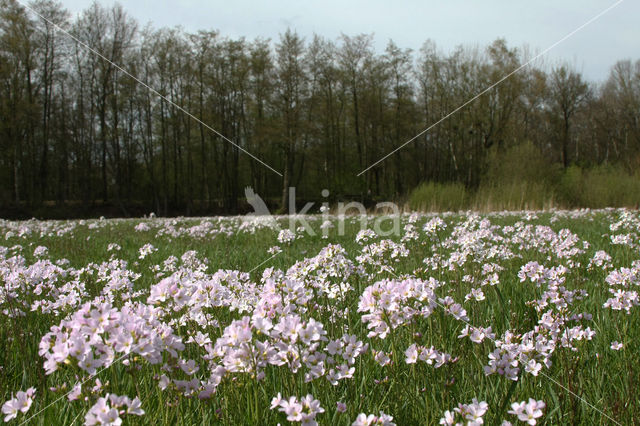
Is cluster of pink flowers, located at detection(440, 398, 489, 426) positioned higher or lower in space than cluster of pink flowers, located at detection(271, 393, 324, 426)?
lower

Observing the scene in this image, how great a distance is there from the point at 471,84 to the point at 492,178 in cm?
1628

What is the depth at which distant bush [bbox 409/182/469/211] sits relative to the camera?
20.9 meters

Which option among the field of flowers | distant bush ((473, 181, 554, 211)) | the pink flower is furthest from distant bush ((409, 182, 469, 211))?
the pink flower

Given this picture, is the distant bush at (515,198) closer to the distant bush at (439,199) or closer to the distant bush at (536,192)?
the distant bush at (536,192)

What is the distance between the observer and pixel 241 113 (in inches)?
1556

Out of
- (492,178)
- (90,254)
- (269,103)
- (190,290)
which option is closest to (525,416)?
(190,290)

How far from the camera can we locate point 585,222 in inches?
407

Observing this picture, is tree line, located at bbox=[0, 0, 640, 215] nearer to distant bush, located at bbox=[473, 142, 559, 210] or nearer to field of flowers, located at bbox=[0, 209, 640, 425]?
distant bush, located at bbox=[473, 142, 559, 210]

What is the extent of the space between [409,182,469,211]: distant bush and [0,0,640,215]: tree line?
10096mm

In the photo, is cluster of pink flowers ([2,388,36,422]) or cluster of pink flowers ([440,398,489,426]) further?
cluster of pink flowers ([2,388,36,422])

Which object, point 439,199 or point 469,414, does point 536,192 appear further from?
point 469,414

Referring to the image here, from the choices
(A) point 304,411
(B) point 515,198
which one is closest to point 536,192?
(B) point 515,198

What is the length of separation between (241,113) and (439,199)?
23534mm

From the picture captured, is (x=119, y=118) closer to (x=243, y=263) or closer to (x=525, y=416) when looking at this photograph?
(x=243, y=263)
